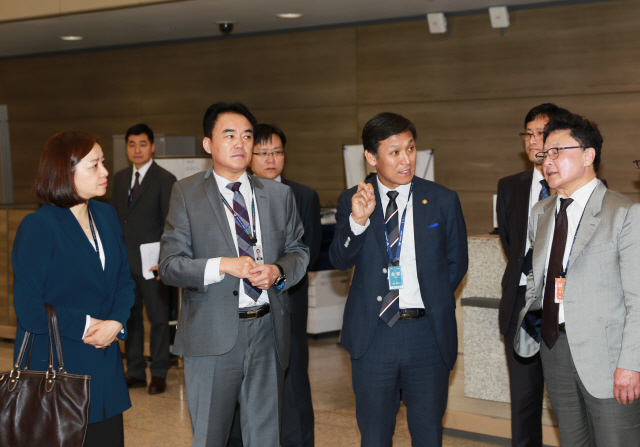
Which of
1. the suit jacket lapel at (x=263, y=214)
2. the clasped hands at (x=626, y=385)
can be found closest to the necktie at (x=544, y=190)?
the clasped hands at (x=626, y=385)

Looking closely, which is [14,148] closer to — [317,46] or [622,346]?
[317,46]

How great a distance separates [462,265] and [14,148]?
981 cm

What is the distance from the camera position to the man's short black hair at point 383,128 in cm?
278

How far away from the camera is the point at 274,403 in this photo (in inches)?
110

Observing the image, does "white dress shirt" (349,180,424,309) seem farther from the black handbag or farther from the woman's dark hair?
the black handbag

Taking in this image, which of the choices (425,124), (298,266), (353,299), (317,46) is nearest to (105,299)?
(298,266)

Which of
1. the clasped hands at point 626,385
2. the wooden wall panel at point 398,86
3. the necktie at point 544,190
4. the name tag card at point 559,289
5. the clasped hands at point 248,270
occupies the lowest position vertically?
the clasped hands at point 626,385

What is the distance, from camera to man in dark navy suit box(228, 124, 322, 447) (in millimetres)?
3635

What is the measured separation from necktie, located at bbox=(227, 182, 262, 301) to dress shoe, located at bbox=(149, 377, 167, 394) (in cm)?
295

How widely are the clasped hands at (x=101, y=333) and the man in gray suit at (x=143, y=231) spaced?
2.76 meters

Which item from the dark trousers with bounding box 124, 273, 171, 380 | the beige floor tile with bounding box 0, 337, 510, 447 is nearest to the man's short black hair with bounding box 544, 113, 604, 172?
the beige floor tile with bounding box 0, 337, 510, 447

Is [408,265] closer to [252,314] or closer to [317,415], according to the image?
[252,314]

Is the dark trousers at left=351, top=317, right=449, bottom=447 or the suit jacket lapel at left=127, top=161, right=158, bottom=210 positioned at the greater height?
the suit jacket lapel at left=127, top=161, right=158, bottom=210

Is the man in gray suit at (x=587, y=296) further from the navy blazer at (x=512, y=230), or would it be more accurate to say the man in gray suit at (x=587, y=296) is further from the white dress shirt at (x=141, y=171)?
the white dress shirt at (x=141, y=171)
